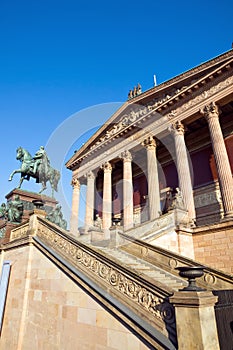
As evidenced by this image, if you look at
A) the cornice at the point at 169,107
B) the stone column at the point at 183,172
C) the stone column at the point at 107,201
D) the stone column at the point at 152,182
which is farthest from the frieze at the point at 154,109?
the stone column at the point at 107,201

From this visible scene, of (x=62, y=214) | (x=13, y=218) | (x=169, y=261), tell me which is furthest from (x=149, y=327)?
(x=62, y=214)

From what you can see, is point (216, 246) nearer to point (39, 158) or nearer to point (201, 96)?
point (201, 96)

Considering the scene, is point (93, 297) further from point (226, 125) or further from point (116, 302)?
point (226, 125)

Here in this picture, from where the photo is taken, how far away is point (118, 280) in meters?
5.11

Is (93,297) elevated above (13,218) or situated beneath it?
situated beneath

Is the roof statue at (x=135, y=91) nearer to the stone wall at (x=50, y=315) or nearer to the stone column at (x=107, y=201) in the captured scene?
the stone column at (x=107, y=201)

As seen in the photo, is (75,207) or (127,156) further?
(75,207)

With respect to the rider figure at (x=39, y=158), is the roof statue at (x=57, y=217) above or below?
below

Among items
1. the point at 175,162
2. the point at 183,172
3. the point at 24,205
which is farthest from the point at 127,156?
the point at 24,205

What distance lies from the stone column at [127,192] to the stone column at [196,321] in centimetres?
1409

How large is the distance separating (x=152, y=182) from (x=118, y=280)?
1231cm

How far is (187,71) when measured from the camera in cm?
1719

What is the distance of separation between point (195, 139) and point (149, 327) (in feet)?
56.6

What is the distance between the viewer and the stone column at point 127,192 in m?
18.2
